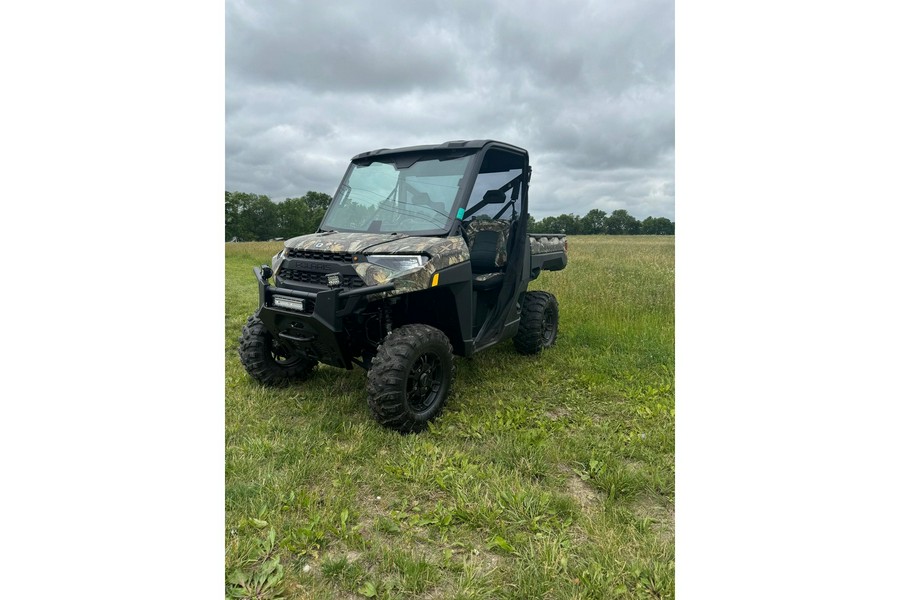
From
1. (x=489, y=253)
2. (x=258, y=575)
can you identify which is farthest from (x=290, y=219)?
(x=258, y=575)

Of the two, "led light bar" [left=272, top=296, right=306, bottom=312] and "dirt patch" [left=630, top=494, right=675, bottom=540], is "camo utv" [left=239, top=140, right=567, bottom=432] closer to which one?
"led light bar" [left=272, top=296, right=306, bottom=312]

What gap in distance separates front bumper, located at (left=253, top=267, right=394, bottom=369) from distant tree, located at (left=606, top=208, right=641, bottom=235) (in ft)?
4.74

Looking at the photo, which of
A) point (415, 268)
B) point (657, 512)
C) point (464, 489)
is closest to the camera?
point (657, 512)

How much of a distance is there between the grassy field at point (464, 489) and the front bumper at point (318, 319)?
20.2 inches

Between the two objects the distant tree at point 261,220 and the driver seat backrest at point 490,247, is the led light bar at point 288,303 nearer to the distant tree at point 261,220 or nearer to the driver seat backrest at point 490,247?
the distant tree at point 261,220

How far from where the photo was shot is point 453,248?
3473 mm

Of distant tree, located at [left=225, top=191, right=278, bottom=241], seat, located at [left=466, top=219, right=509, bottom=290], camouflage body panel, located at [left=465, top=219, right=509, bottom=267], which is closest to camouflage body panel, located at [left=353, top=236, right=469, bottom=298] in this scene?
camouflage body panel, located at [left=465, top=219, right=509, bottom=267]

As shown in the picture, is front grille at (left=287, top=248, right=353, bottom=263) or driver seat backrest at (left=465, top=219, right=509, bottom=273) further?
driver seat backrest at (left=465, top=219, right=509, bottom=273)

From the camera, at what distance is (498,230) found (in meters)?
4.30

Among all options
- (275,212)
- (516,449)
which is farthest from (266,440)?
(275,212)

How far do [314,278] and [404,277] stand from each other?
0.66 meters

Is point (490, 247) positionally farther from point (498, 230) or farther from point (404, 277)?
point (404, 277)

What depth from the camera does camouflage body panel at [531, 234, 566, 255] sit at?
16.7 feet

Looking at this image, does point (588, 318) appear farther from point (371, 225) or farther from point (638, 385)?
point (371, 225)
